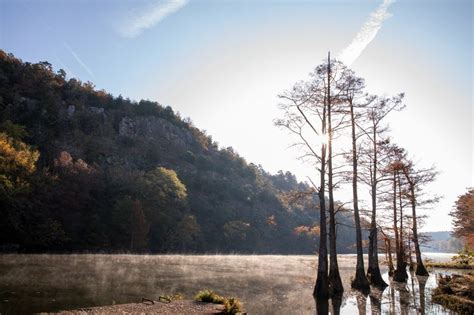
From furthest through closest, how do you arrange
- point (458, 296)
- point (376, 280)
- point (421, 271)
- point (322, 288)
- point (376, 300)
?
point (421, 271)
point (376, 280)
point (322, 288)
point (376, 300)
point (458, 296)

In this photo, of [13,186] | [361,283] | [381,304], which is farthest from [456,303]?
[13,186]

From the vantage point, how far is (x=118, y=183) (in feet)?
277

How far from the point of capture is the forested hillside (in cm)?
6200

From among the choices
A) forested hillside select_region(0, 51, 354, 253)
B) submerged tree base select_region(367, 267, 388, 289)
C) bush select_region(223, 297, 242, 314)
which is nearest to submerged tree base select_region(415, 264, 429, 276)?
forested hillside select_region(0, 51, 354, 253)

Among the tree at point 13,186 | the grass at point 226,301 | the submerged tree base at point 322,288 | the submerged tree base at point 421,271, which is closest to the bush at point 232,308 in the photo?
the grass at point 226,301

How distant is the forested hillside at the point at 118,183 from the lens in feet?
203

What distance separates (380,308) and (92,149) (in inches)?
3984

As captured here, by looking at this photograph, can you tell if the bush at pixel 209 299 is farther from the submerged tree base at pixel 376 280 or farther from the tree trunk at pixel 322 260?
the submerged tree base at pixel 376 280

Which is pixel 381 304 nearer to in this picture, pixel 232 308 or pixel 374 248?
pixel 232 308

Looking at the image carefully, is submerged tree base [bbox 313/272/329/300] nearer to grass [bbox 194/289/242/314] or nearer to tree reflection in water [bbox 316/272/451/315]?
tree reflection in water [bbox 316/272/451/315]

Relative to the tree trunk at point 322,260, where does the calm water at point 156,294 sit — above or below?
below

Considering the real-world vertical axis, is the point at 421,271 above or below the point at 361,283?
below

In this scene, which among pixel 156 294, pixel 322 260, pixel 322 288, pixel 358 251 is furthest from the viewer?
pixel 358 251

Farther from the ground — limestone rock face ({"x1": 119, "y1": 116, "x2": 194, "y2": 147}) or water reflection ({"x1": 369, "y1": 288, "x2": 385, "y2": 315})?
limestone rock face ({"x1": 119, "y1": 116, "x2": 194, "y2": 147})
